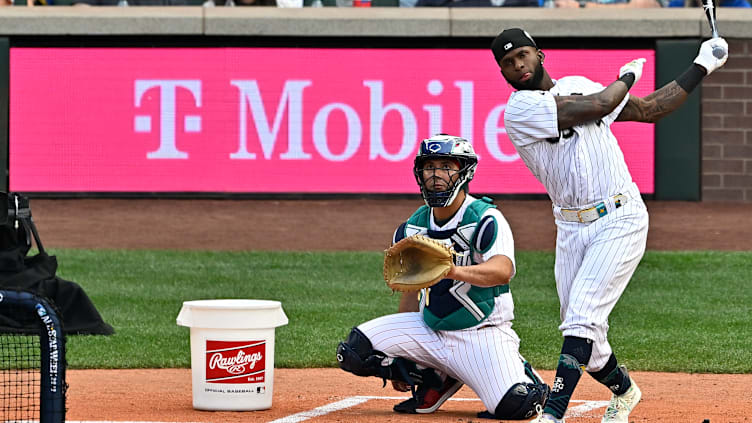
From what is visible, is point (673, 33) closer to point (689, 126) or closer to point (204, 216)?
point (689, 126)

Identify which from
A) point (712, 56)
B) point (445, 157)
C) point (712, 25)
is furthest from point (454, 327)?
point (712, 25)

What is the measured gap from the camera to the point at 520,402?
621cm

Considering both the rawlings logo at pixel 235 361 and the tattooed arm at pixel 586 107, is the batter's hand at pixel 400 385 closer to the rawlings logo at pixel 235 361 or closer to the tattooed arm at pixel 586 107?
the rawlings logo at pixel 235 361

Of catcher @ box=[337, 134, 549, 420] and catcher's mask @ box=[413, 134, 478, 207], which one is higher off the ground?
catcher's mask @ box=[413, 134, 478, 207]

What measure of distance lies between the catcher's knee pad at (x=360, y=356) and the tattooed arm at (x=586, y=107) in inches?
62.5

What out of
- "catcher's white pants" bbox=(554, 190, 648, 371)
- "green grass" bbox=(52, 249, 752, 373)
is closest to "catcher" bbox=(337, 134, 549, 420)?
"catcher's white pants" bbox=(554, 190, 648, 371)

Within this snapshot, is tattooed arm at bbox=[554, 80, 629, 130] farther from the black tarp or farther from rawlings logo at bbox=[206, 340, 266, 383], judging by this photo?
the black tarp

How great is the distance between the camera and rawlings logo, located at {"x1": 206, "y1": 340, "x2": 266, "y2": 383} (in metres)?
6.54

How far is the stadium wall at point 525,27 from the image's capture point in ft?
63.5

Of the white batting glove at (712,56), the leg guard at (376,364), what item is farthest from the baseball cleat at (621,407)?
the white batting glove at (712,56)

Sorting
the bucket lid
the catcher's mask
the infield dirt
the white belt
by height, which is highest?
the catcher's mask

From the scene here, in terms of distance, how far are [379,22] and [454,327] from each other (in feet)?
44.3

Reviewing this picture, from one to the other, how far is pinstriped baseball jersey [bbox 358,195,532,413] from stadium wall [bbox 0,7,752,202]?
1326 centimetres

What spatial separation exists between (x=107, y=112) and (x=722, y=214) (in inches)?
382
